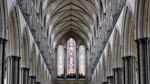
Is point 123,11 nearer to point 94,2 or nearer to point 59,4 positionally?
point 94,2

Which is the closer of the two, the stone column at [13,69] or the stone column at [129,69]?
the stone column at [13,69]

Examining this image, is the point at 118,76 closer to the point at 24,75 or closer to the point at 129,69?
the point at 129,69

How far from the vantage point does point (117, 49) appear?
2886cm

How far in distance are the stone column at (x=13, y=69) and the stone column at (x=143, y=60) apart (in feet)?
29.5

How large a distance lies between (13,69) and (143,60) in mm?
9390

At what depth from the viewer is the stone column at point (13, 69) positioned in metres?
24.7

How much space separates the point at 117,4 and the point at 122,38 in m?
4.33

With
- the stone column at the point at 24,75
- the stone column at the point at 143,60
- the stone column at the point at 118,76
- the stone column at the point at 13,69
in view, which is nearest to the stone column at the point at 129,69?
the stone column at the point at 118,76

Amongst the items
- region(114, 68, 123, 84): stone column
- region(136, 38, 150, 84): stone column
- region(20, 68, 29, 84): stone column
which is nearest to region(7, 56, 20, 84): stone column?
region(20, 68, 29, 84): stone column

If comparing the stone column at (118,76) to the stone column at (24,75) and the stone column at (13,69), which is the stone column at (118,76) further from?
the stone column at (13,69)

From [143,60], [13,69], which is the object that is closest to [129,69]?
[143,60]

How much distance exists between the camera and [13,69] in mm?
24844

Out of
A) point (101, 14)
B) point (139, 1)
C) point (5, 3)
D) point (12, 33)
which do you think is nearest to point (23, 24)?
point (12, 33)

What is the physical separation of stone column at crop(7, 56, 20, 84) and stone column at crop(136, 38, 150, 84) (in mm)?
8994
